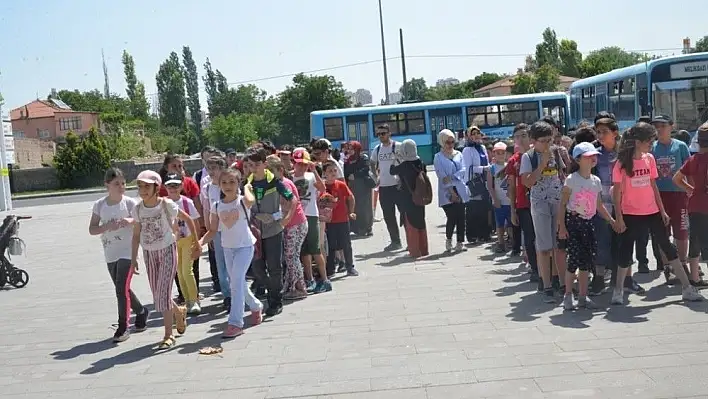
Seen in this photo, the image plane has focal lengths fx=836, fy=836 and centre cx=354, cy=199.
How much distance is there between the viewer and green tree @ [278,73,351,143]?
7162 cm

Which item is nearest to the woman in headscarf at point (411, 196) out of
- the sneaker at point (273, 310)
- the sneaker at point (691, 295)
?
the sneaker at point (273, 310)

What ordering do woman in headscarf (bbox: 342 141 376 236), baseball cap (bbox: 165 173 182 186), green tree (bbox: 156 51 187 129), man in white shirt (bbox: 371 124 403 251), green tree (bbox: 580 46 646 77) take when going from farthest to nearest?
green tree (bbox: 156 51 187 129), green tree (bbox: 580 46 646 77), woman in headscarf (bbox: 342 141 376 236), man in white shirt (bbox: 371 124 403 251), baseball cap (bbox: 165 173 182 186)

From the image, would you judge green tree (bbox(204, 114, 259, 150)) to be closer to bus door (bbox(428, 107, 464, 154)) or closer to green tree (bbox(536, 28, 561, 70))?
green tree (bbox(536, 28, 561, 70))

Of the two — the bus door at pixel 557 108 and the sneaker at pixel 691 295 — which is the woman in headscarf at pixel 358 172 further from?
the bus door at pixel 557 108

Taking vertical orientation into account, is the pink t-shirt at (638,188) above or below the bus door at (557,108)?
below

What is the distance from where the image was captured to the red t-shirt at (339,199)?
1074 cm

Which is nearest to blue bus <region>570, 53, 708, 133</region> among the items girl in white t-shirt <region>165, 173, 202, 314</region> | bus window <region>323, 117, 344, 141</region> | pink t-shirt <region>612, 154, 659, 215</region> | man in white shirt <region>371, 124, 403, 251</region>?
man in white shirt <region>371, 124, 403, 251</region>

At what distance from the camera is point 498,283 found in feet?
31.2

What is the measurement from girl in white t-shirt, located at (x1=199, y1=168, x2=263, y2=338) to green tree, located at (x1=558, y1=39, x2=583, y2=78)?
3806 inches

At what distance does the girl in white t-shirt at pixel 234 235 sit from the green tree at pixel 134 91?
356 ft

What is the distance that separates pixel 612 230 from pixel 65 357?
5419 millimetres

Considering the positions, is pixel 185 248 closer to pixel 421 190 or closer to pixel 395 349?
pixel 395 349

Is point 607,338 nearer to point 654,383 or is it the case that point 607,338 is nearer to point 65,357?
point 654,383

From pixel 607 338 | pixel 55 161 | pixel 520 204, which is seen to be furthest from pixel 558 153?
pixel 55 161
